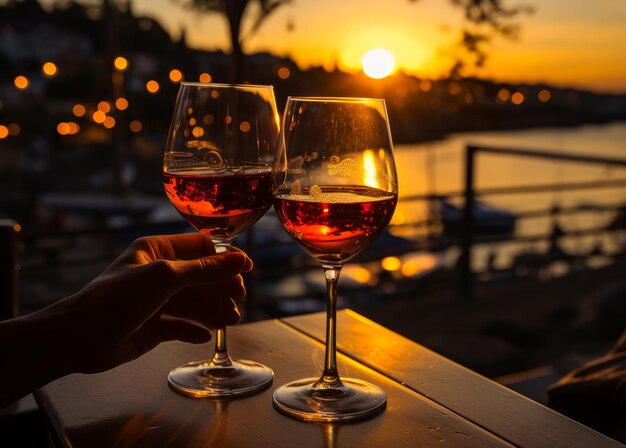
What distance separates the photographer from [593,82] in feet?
14.3

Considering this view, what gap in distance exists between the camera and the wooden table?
0.87 m

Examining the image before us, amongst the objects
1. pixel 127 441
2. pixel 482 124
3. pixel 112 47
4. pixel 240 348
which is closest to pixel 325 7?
A: pixel 482 124

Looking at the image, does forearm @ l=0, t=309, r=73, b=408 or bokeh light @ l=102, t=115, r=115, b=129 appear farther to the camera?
bokeh light @ l=102, t=115, r=115, b=129

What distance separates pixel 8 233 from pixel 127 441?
120cm

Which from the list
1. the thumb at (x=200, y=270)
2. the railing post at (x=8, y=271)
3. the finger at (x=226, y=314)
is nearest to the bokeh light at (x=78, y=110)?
the railing post at (x=8, y=271)

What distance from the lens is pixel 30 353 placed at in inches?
34.6

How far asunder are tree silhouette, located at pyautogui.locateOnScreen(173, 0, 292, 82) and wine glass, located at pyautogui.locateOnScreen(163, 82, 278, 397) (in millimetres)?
2527

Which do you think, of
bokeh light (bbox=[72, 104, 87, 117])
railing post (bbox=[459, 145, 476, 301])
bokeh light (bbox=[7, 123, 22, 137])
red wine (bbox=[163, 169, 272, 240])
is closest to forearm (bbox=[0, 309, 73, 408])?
red wine (bbox=[163, 169, 272, 240])

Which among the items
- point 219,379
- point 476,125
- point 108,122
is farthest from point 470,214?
point 108,122

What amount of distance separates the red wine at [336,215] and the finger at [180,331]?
288mm

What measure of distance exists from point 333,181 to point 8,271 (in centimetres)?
129

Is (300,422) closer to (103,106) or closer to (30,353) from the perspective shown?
(30,353)

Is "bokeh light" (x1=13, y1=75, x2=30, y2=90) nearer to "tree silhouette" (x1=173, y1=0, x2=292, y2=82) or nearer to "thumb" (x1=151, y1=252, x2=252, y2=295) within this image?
"tree silhouette" (x1=173, y1=0, x2=292, y2=82)

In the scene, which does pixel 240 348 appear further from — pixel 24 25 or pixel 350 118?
pixel 24 25
